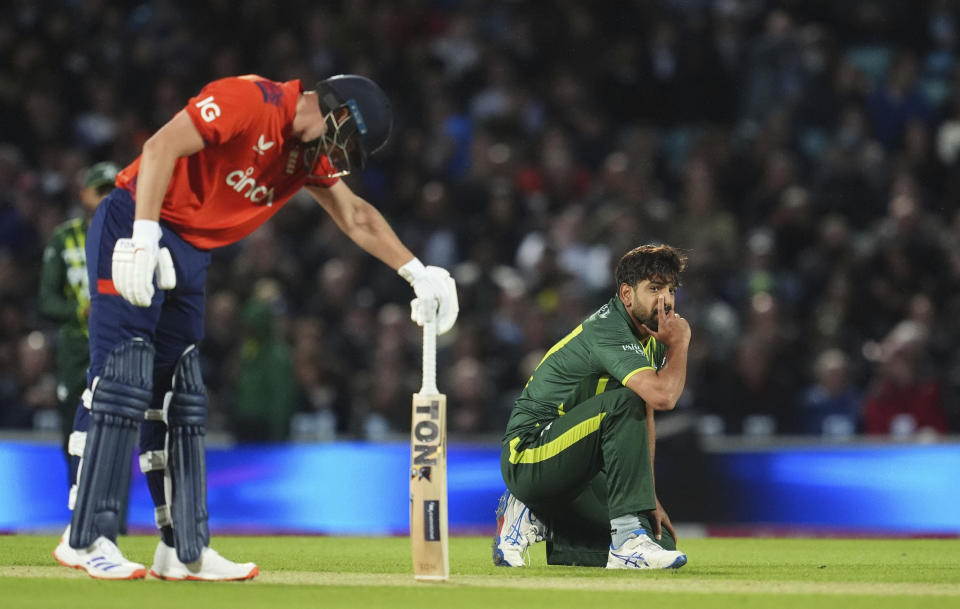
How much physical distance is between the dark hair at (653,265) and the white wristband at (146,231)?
2.25 m

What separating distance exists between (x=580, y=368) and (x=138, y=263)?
2.30 m

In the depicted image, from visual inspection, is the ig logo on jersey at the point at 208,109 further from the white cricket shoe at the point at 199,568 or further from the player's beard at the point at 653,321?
the player's beard at the point at 653,321

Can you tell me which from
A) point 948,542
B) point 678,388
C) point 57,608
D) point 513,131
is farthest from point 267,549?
point 513,131

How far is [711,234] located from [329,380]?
11.7ft

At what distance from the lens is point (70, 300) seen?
8.40m

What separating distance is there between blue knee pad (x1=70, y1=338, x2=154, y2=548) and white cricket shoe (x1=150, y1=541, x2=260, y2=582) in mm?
280

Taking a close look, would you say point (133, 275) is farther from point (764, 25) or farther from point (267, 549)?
point (764, 25)

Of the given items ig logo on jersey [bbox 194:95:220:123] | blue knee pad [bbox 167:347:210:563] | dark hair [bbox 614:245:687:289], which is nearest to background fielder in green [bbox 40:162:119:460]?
blue knee pad [bbox 167:347:210:563]

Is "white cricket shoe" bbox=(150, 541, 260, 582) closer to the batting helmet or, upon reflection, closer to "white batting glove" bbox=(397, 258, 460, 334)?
"white batting glove" bbox=(397, 258, 460, 334)

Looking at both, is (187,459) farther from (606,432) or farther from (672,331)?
(672,331)

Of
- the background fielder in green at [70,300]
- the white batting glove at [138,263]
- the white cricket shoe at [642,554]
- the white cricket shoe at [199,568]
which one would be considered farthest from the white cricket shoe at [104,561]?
the background fielder in green at [70,300]

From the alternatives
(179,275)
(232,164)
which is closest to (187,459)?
(179,275)

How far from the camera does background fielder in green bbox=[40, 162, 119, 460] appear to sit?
8328 millimetres

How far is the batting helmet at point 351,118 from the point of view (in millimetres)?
5868
